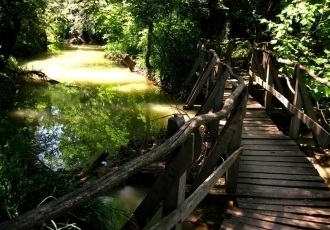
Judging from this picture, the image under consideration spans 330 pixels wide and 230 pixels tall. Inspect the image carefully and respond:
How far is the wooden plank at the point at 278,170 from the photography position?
5.87m

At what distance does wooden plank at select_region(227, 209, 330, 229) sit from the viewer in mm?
4492

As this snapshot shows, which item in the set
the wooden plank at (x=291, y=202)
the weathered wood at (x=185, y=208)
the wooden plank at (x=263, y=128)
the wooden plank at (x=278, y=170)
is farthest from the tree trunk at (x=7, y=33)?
the weathered wood at (x=185, y=208)

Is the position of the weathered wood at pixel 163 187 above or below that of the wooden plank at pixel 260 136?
above

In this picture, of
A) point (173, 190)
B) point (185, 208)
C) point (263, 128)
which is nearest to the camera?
point (173, 190)

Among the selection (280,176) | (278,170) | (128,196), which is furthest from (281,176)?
(128,196)

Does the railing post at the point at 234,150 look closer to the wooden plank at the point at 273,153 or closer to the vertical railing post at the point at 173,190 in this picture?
the wooden plank at the point at 273,153

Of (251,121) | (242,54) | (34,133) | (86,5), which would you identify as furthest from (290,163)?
(86,5)

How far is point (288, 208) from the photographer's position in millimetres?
4855

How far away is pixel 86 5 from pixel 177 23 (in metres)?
20.2

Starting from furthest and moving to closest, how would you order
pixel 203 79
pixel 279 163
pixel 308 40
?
pixel 203 79 < pixel 308 40 < pixel 279 163

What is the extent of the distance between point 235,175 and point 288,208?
77 centimetres

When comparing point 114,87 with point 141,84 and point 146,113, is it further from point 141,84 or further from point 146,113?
point 146,113

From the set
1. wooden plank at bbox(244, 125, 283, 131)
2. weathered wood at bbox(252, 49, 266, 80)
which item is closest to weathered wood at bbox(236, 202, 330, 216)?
wooden plank at bbox(244, 125, 283, 131)

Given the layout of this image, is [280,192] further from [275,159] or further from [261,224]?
[275,159]
